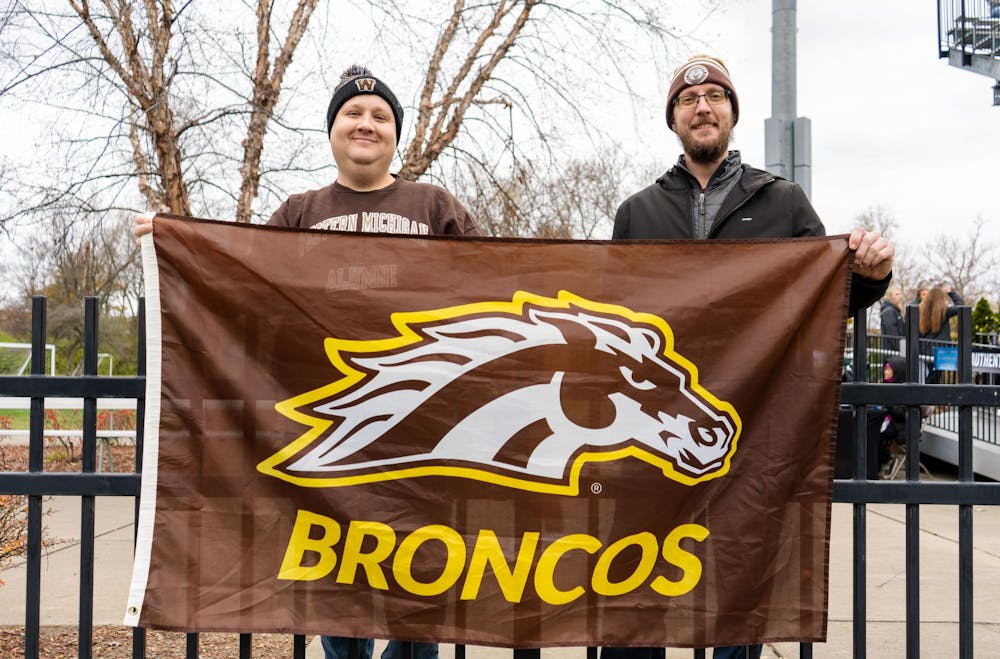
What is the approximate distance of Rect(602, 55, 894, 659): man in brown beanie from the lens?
9.98ft

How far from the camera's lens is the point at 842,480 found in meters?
2.76

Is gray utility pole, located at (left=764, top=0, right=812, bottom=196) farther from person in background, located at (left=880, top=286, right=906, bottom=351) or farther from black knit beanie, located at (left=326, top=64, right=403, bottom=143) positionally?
person in background, located at (left=880, top=286, right=906, bottom=351)

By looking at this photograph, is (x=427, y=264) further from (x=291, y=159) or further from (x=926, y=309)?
(x=926, y=309)

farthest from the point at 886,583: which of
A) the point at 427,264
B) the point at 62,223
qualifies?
the point at 62,223

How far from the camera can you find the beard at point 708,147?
3.06 meters

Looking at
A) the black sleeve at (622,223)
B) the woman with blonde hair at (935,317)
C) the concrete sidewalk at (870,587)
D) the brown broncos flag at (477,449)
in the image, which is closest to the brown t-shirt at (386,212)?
the brown broncos flag at (477,449)

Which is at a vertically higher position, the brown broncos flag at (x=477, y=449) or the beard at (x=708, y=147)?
the beard at (x=708, y=147)

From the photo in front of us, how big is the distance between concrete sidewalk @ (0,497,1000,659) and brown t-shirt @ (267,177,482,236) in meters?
2.50

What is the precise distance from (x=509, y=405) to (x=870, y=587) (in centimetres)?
401

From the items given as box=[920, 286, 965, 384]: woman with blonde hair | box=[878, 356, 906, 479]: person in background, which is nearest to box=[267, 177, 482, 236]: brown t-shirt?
box=[878, 356, 906, 479]: person in background

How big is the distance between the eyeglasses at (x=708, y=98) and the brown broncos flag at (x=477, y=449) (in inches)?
28.2

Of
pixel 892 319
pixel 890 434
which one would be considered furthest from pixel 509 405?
pixel 892 319

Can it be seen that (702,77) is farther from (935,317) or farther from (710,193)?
(935,317)

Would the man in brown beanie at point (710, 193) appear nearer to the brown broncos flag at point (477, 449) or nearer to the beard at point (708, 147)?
the beard at point (708, 147)
